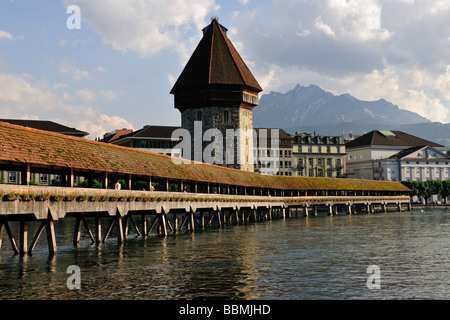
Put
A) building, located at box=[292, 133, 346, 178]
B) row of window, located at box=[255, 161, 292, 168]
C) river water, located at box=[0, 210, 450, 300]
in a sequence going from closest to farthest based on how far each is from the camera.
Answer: river water, located at box=[0, 210, 450, 300], row of window, located at box=[255, 161, 292, 168], building, located at box=[292, 133, 346, 178]

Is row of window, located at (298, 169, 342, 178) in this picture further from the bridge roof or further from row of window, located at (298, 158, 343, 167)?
the bridge roof

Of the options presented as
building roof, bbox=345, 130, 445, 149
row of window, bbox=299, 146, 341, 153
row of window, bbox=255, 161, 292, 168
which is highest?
building roof, bbox=345, 130, 445, 149

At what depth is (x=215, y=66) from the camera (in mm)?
72062

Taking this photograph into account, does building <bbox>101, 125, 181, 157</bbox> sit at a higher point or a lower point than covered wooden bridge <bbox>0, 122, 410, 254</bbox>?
higher

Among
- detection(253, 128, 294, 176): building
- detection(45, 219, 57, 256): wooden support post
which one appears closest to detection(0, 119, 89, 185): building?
detection(253, 128, 294, 176): building

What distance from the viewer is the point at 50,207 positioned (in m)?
23.3

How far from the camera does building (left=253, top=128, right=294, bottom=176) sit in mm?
113062

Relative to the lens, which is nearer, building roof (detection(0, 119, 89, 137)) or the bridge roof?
the bridge roof

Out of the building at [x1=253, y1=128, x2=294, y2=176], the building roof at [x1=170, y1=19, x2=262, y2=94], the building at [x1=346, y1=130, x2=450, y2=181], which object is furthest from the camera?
the building at [x1=346, y1=130, x2=450, y2=181]

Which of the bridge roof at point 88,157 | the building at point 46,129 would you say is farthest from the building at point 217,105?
the building at point 46,129

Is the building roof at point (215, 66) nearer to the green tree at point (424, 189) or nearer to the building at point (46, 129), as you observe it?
the building at point (46, 129)

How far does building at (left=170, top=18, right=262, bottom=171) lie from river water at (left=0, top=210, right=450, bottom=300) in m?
41.8

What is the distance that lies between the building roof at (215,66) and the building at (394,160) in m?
61.5
